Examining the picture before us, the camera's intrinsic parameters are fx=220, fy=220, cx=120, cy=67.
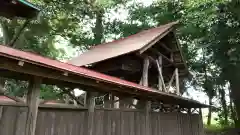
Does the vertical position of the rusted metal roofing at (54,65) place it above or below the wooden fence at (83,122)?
above

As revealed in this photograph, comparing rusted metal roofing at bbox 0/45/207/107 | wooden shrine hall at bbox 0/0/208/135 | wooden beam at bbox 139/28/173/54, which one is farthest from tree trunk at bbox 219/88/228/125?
rusted metal roofing at bbox 0/45/207/107

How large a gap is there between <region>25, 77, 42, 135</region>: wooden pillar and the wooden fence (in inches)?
3.2

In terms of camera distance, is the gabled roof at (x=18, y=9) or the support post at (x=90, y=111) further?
the support post at (x=90, y=111)

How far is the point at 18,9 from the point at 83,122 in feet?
9.76

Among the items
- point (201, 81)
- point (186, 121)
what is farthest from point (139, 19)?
point (186, 121)

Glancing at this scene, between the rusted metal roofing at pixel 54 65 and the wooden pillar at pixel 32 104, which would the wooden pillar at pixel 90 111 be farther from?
the wooden pillar at pixel 32 104

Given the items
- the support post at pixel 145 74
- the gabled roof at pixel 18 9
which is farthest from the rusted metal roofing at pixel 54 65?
the support post at pixel 145 74

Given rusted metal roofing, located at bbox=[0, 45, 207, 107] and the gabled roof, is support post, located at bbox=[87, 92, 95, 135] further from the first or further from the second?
the gabled roof

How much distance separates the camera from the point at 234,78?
1227 cm

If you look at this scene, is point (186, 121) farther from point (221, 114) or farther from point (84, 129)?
point (221, 114)

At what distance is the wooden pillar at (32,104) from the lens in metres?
3.82

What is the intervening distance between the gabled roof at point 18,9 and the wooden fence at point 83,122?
7.33ft

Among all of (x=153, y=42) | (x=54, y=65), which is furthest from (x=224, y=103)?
(x=54, y=65)

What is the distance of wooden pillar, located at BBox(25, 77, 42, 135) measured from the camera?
3.82 m
